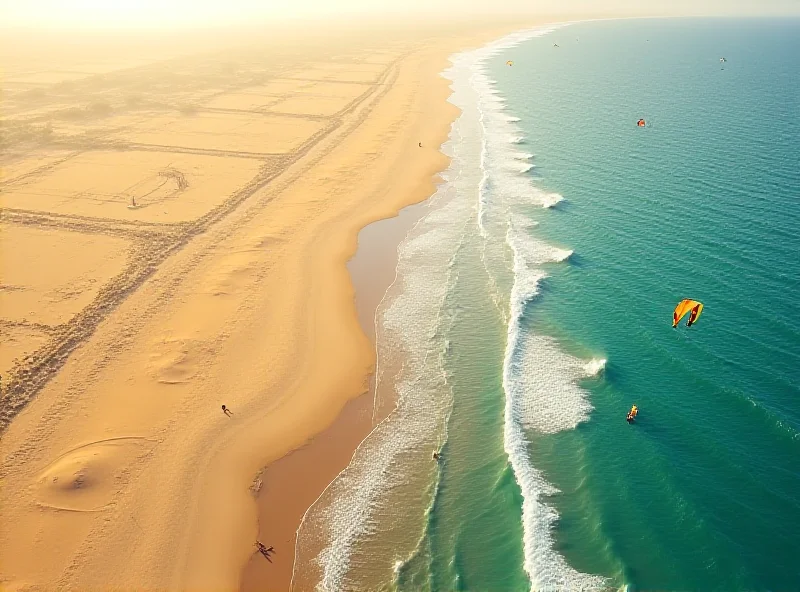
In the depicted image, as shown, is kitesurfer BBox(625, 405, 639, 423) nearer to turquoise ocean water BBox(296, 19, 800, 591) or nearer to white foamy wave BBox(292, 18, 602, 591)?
turquoise ocean water BBox(296, 19, 800, 591)

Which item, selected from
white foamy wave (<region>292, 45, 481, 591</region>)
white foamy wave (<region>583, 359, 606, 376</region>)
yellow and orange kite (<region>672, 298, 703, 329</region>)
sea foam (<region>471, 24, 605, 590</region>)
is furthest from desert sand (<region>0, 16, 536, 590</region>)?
yellow and orange kite (<region>672, 298, 703, 329</region>)

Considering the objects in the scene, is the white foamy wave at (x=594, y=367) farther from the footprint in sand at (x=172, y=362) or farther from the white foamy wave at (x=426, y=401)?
the footprint in sand at (x=172, y=362)

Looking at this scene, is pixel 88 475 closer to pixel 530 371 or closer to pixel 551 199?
pixel 530 371

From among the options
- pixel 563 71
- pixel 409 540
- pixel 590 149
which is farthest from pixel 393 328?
pixel 563 71

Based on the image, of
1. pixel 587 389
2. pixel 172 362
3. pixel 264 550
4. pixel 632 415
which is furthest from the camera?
pixel 172 362

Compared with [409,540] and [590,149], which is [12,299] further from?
[590,149]

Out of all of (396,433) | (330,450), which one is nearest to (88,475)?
(330,450)
